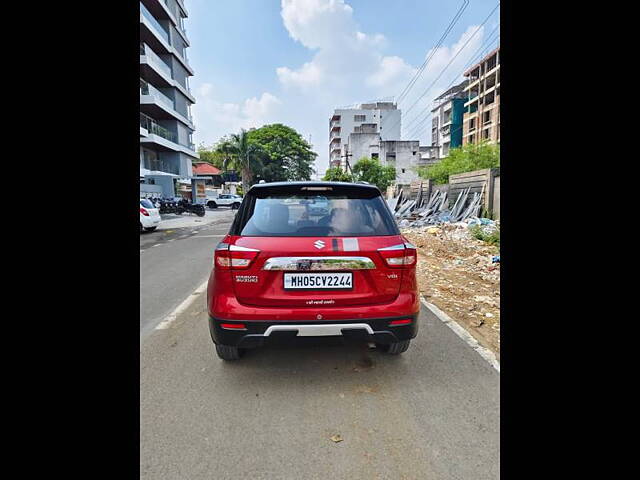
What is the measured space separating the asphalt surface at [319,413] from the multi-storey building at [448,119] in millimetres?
50496

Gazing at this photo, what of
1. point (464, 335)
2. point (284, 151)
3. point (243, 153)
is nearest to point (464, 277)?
point (464, 335)

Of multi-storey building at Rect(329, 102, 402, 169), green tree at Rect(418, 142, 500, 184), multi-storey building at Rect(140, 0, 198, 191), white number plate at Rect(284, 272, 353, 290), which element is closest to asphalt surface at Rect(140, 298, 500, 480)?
white number plate at Rect(284, 272, 353, 290)

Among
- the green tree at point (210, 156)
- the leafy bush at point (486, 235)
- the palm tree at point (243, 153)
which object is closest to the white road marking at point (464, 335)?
the leafy bush at point (486, 235)

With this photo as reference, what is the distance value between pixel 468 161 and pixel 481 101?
3571 cm

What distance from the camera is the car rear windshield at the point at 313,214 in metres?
2.67

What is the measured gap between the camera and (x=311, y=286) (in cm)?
250

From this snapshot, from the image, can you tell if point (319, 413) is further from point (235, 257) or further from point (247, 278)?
point (235, 257)

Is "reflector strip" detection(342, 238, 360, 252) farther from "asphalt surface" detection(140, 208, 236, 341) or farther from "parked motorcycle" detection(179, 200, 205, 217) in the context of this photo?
"parked motorcycle" detection(179, 200, 205, 217)
